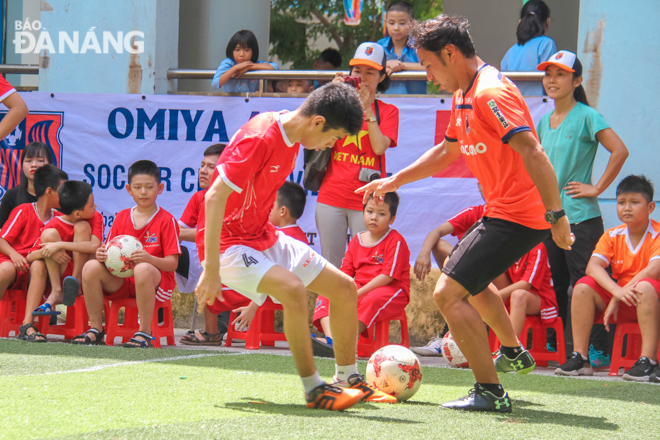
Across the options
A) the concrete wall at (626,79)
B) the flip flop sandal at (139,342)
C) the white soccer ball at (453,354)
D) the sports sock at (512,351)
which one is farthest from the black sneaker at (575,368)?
the flip flop sandal at (139,342)

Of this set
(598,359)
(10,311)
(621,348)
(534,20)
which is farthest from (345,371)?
(534,20)

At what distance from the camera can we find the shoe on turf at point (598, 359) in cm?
646

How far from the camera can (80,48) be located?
352 inches

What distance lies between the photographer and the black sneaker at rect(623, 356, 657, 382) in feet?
18.2

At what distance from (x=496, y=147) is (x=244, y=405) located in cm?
190

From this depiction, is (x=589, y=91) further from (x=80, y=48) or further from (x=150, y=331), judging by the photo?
(x=80, y=48)

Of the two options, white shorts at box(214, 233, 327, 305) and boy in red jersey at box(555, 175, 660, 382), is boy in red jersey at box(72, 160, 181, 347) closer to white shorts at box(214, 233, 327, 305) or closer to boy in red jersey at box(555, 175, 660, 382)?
white shorts at box(214, 233, 327, 305)

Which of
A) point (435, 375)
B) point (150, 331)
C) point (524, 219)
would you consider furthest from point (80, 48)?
point (524, 219)

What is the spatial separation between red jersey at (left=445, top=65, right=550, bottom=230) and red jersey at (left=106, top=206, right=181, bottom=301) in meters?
3.52

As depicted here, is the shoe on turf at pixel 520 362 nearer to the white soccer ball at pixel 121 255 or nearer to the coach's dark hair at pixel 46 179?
the white soccer ball at pixel 121 255

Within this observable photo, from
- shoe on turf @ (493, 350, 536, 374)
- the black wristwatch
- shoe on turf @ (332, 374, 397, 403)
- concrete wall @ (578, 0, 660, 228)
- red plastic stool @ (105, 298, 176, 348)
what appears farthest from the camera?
concrete wall @ (578, 0, 660, 228)

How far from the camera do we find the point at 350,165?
6.52m

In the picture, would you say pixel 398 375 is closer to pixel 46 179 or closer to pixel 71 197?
pixel 71 197

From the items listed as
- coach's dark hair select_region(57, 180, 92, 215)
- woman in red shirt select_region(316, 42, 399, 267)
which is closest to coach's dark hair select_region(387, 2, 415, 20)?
woman in red shirt select_region(316, 42, 399, 267)
